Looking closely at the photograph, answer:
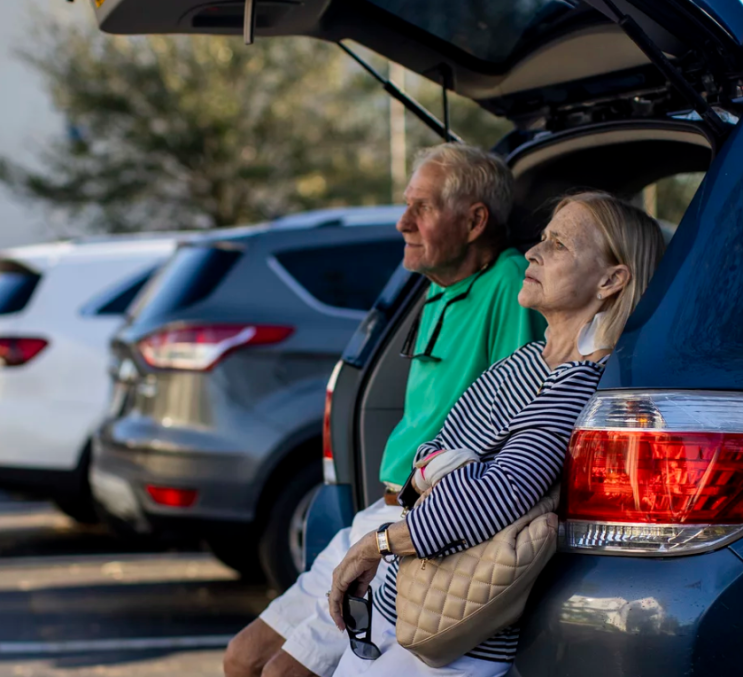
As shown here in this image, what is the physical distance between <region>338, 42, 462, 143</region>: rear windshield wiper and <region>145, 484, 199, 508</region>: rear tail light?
2.70 meters

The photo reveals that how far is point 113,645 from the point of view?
211 inches

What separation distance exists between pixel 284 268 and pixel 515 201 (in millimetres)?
2766

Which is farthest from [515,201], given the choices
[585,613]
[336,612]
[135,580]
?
[135,580]

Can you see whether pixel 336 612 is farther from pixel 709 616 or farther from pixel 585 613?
pixel 709 616

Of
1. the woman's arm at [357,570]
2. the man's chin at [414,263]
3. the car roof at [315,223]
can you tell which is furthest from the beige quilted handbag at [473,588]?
the car roof at [315,223]

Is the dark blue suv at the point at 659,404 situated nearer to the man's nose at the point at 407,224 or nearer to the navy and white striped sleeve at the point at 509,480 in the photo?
the navy and white striped sleeve at the point at 509,480

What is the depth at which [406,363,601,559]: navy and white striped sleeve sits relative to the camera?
6.97 ft

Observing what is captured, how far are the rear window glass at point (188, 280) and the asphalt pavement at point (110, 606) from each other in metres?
1.46

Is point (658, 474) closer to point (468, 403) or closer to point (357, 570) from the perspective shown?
point (468, 403)

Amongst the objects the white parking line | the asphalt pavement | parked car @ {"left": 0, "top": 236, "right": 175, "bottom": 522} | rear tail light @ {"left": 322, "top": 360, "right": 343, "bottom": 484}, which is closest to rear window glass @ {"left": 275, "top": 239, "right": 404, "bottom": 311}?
the asphalt pavement

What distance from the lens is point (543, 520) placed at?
208 cm

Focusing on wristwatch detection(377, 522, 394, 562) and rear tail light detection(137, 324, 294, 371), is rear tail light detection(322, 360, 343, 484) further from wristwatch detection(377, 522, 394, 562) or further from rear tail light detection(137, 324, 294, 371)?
rear tail light detection(137, 324, 294, 371)

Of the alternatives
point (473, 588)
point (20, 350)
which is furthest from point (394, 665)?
point (20, 350)

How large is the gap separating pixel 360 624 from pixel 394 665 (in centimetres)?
13
